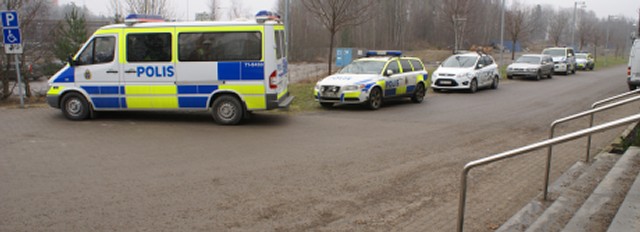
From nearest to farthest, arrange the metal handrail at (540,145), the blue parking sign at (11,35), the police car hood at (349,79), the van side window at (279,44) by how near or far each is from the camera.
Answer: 1. the metal handrail at (540,145)
2. the van side window at (279,44)
3. the blue parking sign at (11,35)
4. the police car hood at (349,79)

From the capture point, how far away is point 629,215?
15.0ft

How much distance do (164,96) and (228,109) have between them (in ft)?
4.84

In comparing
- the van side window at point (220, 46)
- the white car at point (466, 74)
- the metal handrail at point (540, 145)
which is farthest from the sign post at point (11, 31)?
the white car at point (466, 74)

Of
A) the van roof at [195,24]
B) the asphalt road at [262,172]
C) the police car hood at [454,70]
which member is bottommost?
the asphalt road at [262,172]

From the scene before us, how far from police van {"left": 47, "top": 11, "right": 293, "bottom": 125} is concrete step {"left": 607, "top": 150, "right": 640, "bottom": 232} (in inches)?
298

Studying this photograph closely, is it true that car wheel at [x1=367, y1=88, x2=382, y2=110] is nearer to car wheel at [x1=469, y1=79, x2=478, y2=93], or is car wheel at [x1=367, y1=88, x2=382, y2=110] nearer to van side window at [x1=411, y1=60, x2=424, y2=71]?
van side window at [x1=411, y1=60, x2=424, y2=71]

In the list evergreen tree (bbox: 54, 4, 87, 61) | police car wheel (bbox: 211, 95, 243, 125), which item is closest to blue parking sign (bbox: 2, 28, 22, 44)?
police car wheel (bbox: 211, 95, 243, 125)

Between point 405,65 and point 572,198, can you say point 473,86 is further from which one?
point 572,198

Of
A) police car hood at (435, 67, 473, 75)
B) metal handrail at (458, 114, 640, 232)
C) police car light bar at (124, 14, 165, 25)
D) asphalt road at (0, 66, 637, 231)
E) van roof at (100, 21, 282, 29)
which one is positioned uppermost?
police car light bar at (124, 14, 165, 25)

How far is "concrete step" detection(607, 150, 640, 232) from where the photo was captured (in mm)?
4271

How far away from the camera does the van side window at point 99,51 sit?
1166cm

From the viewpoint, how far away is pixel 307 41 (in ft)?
243

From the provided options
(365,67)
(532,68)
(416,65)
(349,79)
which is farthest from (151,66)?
(532,68)

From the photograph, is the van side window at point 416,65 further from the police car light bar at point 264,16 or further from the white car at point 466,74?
the police car light bar at point 264,16
